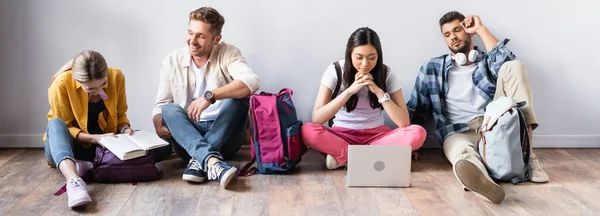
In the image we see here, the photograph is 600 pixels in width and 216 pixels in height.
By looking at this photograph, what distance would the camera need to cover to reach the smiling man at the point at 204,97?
321 cm

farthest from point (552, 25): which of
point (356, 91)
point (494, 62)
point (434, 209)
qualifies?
point (434, 209)

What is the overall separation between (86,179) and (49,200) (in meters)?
0.31

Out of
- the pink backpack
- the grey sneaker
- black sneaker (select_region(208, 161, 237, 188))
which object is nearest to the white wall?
the pink backpack

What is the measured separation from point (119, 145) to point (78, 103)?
0.27 m

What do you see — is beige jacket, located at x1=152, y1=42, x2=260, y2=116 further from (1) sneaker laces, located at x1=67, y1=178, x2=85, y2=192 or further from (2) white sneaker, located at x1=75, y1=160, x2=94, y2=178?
(1) sneaker laces, located at x1=67, y1=178, x2=85, y2=192

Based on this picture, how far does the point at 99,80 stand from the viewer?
3.00 meters

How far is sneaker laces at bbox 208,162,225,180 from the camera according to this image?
3033 mm

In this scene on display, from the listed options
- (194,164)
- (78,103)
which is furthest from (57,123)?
(194,164)

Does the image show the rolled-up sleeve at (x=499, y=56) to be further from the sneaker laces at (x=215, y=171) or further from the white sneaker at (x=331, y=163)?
the sneaker laces at (x=215, y=171)

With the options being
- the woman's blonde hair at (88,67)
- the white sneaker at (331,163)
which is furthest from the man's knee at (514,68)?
the woman's blonde hair at (88,67)

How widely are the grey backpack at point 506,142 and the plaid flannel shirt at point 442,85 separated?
1.11 feet

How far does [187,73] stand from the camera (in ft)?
11.2

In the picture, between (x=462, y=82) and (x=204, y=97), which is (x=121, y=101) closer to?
(x=204, y=97)

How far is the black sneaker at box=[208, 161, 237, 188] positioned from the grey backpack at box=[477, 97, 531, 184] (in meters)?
1.12
